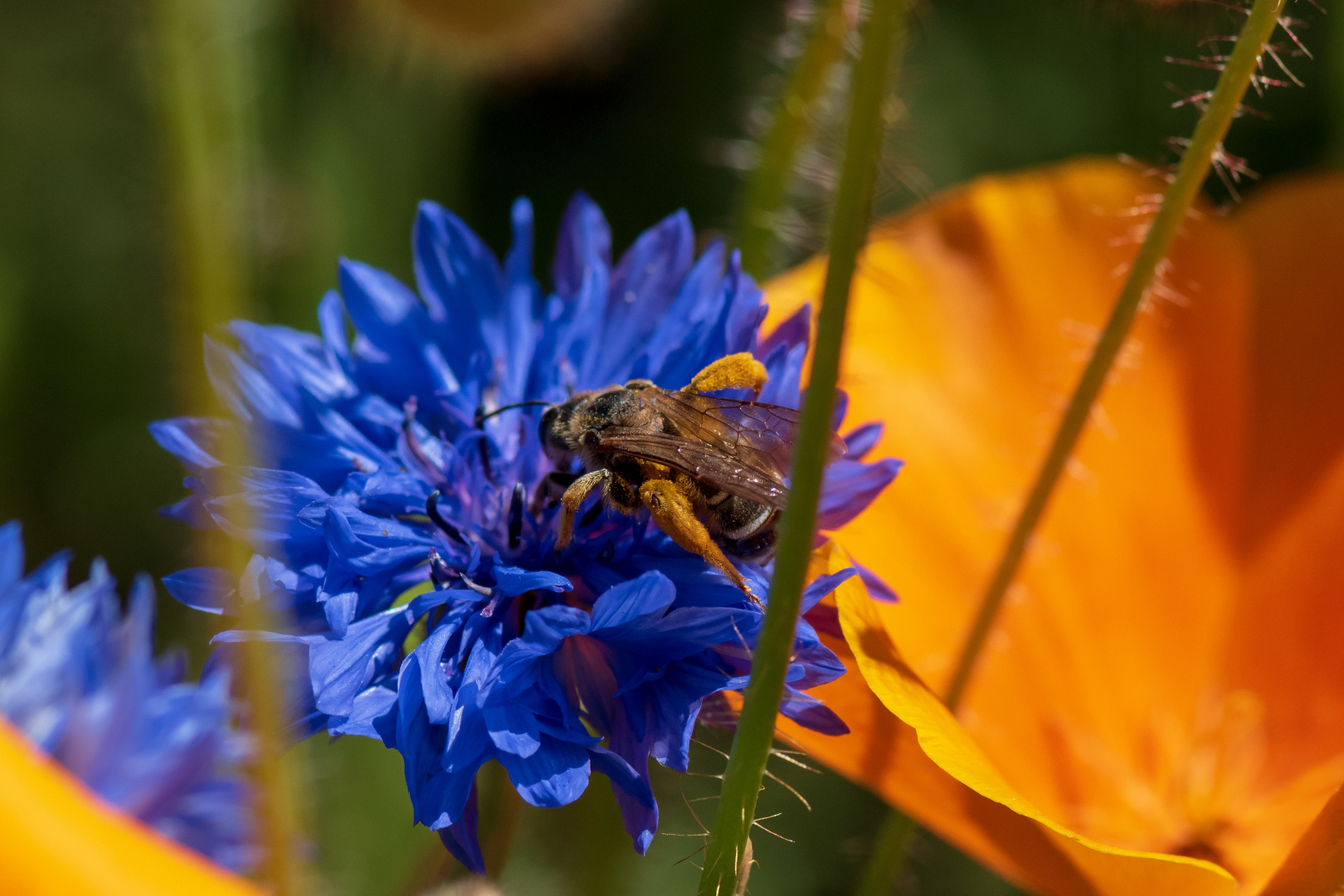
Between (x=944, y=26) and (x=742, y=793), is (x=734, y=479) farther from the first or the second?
(x=944, y=26)

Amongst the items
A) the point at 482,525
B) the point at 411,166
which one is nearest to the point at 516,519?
the point at 482,525

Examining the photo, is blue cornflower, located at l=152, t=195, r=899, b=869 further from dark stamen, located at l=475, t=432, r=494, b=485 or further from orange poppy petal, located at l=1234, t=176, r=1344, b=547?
orange poppy petal, located at l=1234, t=176, r=1344, b=547

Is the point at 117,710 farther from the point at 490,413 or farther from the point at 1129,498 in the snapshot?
the point at 1129,498

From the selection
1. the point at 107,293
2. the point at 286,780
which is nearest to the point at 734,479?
the point at 286,780

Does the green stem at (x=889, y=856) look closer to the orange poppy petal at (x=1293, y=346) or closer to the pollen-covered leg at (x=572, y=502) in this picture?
the pollen-covered leg at (x=572, y=502)

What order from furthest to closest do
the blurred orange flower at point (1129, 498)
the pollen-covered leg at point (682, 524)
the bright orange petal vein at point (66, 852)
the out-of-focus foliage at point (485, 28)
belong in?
the out-of-focus foliage at point (485, 28)
the blurred orange flower at point (1129, 498)
the pollen-covered leg at point (682, 524)
the bright orange petal vein at point (66, 852)

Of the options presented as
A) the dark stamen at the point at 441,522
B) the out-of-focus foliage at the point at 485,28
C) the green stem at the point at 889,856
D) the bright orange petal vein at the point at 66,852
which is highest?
the out-of-focus foliage at the point at 485,28

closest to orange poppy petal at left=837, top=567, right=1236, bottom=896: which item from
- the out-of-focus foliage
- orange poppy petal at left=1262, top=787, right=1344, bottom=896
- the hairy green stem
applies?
orange poppy petal at left=1262, top=787, right=1344, bottom=896

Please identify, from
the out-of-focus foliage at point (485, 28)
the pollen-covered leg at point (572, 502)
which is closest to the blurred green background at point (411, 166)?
the out-of-focus foliage at point (485, 28)
